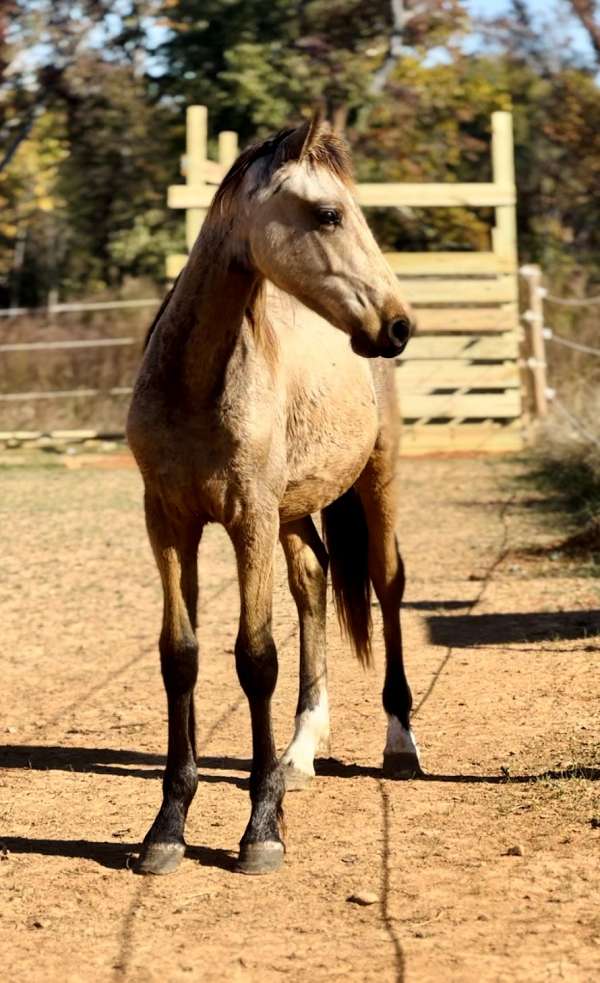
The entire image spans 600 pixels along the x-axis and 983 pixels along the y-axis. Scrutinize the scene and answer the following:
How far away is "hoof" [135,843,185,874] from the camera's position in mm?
3898

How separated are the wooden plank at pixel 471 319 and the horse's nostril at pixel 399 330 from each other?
1262 cm

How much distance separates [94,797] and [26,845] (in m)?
0.53

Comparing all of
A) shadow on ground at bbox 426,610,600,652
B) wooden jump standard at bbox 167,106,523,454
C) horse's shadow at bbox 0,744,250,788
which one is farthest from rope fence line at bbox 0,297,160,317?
horse's shadow at bbox 0,744,250,788

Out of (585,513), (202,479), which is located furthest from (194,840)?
(585,513)

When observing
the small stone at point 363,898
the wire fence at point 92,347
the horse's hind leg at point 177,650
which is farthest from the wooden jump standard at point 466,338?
the small stone at point 363,898

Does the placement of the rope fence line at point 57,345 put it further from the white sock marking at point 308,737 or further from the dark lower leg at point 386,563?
the white sock marking at point 308,737

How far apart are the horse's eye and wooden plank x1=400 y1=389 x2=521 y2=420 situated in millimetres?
12516

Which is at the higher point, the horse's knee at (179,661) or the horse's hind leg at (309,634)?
the horse's knee at (179,661)

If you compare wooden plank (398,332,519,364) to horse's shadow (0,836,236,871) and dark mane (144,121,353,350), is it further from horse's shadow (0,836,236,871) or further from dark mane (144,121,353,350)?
horse's shadow (0,836,236,871)

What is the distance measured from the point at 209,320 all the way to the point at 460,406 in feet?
40.8

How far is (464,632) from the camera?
7.04 metres

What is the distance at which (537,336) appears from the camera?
17.8m

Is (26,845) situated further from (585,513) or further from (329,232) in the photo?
(585,513)

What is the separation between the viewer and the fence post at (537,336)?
17.7 meters
